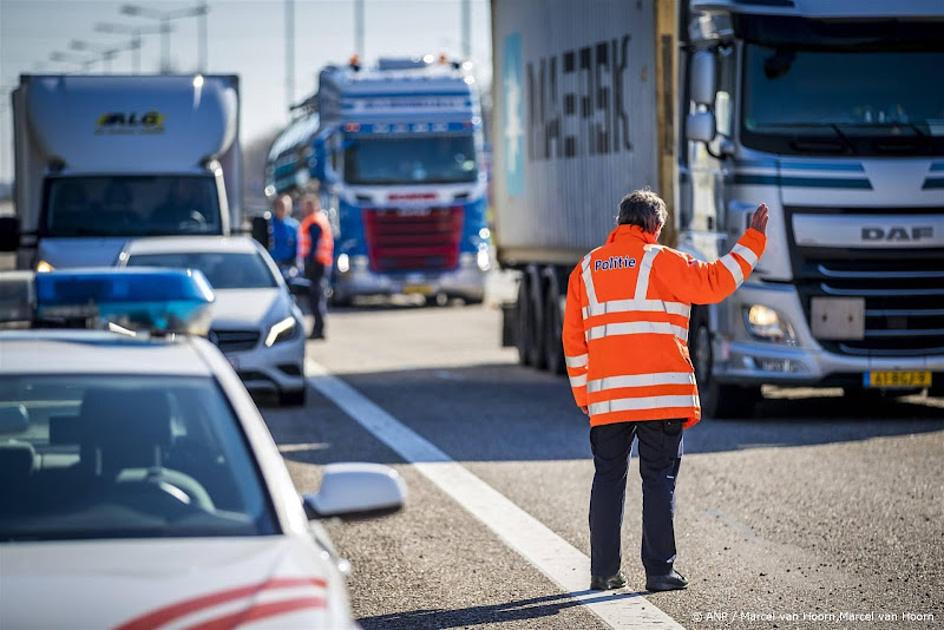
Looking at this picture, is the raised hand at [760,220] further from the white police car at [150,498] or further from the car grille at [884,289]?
the car grille at [884,289]

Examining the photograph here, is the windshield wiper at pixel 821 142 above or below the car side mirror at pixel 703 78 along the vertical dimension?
below

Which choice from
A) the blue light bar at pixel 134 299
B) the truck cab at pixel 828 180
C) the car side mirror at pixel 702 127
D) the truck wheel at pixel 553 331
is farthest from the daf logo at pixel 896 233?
the blue light bar at pixel 134 299

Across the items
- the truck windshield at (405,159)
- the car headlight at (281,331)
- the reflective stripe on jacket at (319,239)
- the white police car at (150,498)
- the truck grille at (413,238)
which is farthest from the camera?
the truck grille at (413,238)

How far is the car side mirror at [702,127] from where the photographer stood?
15.2 metres

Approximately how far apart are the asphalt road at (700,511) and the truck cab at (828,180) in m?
0.69

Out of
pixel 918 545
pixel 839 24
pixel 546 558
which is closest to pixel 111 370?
pixel 546 558

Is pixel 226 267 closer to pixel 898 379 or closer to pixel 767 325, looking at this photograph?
pixel 767 325

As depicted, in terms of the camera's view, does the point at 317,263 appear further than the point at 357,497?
Yes

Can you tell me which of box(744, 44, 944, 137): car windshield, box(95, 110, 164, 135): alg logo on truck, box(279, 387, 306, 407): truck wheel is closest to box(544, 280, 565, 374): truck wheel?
box(279, 387, 306, 407): truck wheel

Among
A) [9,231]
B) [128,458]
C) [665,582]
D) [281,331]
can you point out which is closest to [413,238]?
[9,231]

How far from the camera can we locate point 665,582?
8688 mm

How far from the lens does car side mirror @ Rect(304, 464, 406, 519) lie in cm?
541

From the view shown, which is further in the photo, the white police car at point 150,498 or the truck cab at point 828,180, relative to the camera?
the truck cab at point 828,180

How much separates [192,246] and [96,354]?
13.2 meters
